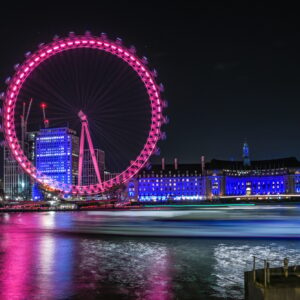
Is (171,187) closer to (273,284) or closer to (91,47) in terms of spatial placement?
(91,47)

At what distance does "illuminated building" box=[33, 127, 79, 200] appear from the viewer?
12388 centimetres

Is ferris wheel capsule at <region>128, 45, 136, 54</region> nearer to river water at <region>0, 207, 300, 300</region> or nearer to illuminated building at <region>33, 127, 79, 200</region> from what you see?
river water at <region>0, 207, 300, 300</region>

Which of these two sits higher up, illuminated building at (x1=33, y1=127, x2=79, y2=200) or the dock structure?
illuminated building at (x1=33, y1=127, x2=79, y2=200)

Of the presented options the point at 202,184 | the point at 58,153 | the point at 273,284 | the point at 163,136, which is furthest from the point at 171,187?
the point at 273,284

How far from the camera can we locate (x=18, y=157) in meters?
58.7

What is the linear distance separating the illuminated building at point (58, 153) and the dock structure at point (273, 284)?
10956cm

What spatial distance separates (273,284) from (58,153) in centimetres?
12292

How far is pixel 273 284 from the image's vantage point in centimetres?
951

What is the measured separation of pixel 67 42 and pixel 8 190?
143 meters

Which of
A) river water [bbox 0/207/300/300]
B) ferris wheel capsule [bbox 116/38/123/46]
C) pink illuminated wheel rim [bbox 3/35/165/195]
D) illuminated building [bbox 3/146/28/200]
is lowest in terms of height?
river water [bbox 0/207/300/300]

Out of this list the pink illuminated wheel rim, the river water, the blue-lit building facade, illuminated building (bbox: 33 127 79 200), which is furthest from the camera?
the blue-lit building facade

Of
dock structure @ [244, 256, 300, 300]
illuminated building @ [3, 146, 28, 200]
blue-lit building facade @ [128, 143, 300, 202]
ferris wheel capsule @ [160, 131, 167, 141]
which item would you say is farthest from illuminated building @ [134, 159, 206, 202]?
dock structure @ [244, 256, 300, 300]

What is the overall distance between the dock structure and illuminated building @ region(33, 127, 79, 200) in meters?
110

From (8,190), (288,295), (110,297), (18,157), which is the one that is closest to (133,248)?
(110,297)
